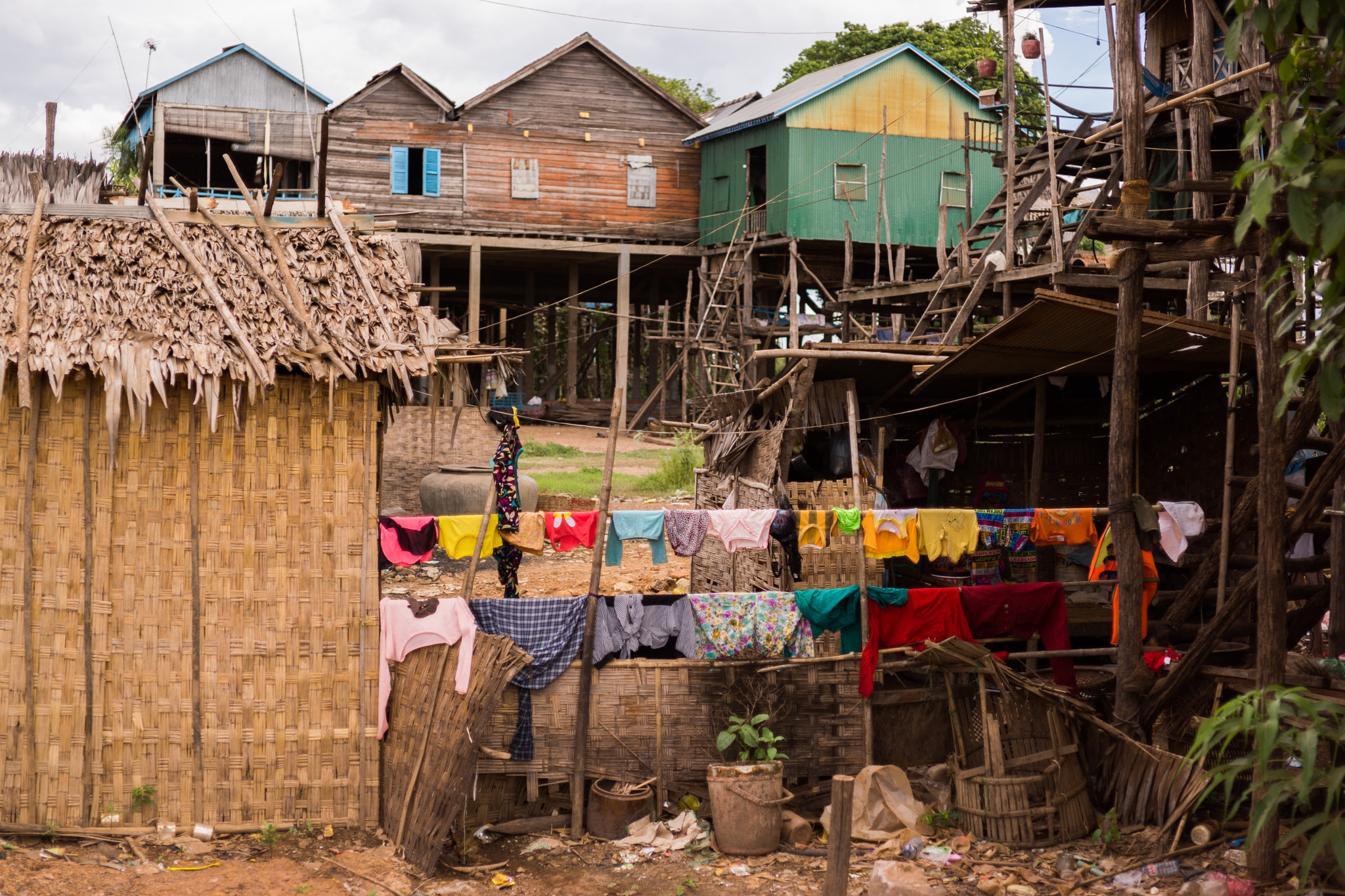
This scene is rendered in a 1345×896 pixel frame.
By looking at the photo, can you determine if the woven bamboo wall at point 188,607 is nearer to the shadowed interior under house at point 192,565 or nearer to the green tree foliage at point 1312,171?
the shadowed interior under house at point 192,565

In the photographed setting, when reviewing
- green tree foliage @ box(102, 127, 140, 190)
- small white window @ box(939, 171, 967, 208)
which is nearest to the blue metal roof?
green tree foliage @ box(102, 127, 140, 190)

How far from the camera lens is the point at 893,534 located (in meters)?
8.29

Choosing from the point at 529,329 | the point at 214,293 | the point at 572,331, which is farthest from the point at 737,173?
the point at 214,293

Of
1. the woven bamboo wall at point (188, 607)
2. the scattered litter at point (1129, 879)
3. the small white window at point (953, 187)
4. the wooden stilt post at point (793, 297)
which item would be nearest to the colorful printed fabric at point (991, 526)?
the scattered litter at point (1129, 879)

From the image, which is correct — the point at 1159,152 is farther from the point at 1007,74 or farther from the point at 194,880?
the point at 194,880

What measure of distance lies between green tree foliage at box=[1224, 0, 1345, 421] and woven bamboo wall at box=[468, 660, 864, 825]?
15.5 feet

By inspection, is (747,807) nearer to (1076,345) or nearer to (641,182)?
(1076,345)

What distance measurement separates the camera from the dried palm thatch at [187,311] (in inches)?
269

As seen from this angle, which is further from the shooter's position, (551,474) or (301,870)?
(551,474)

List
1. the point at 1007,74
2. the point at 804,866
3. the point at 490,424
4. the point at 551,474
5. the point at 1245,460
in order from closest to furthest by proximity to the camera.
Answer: the point at 804,866, the point at 1245,460, the point at 1007,74, the point at 490,424, the point at 551,474

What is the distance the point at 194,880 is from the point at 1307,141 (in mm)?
6923

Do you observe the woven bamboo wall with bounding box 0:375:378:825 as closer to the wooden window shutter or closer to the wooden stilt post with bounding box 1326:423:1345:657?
the wooden stilt post with bounding box 1326:423:1345:657

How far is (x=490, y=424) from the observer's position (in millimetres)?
19156

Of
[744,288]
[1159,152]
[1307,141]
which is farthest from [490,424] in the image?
[1307,141]
